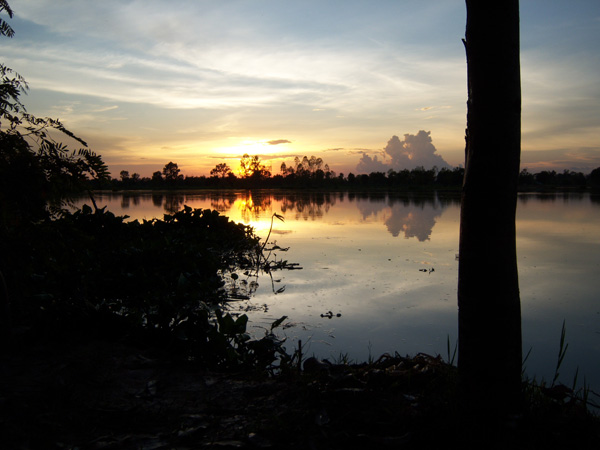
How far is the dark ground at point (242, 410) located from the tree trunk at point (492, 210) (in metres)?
0.29

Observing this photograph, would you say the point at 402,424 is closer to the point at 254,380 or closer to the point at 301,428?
the point at 301,428

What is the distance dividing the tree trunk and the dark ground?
0.29 m

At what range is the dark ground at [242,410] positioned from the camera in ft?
7.86

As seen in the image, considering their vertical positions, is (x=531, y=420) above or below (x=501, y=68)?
below

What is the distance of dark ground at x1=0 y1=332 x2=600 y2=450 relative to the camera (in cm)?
240

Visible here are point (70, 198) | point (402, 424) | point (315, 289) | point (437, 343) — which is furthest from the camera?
point (315, 289)

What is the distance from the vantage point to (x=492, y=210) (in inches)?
99.2

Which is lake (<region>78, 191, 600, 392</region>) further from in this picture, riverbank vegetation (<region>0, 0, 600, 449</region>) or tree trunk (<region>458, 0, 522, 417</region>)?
tree trunk (<region>458, 0, 522, 417</region>)

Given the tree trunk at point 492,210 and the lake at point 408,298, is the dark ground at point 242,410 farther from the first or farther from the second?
the lake at point 408,298

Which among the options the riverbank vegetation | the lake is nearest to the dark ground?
the riverbank vegetation

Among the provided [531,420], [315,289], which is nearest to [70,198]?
[531,420]

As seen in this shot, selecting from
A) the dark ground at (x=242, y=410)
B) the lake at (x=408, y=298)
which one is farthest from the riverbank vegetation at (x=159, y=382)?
the lake at (x=408, y=298)

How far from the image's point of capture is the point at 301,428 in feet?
8.29

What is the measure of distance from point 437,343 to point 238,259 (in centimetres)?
605
